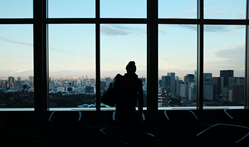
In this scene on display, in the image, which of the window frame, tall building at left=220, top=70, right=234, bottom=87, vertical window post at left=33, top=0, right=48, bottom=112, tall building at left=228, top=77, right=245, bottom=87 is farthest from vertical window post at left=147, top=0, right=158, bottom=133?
vertical window post at left=33, top=0, right=48, bottom=112

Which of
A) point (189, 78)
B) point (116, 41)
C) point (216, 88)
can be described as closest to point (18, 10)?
point (116, 41)

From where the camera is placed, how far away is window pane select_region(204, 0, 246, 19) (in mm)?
4430

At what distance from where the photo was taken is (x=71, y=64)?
14.4ft

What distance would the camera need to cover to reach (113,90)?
9.12 ft

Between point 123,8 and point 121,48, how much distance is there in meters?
1.02

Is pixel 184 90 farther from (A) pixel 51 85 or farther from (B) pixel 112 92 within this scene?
(A) pixel 51 85

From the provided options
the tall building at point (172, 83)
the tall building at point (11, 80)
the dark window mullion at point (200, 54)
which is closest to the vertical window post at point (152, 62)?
the tall building at point (172, 83)

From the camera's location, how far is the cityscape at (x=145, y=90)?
171 inches

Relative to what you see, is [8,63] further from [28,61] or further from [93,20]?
[93,20]

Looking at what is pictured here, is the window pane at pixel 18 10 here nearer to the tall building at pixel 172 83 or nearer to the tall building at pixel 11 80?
the tall building at pixel 11 80

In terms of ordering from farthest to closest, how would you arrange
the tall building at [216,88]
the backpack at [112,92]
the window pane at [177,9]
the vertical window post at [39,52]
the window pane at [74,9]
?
the tall building at [216,88], the window pane at [177,9], the window pane at [74,9], the vertical window post at [39,52], the backpack at [112,92]

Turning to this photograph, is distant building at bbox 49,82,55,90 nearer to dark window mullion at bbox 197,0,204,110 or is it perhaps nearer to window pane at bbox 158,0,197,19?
window pane at bbox 158,0,197,19

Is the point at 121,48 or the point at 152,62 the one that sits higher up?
the point at 121,48

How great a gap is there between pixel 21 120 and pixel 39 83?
99 centimetres
